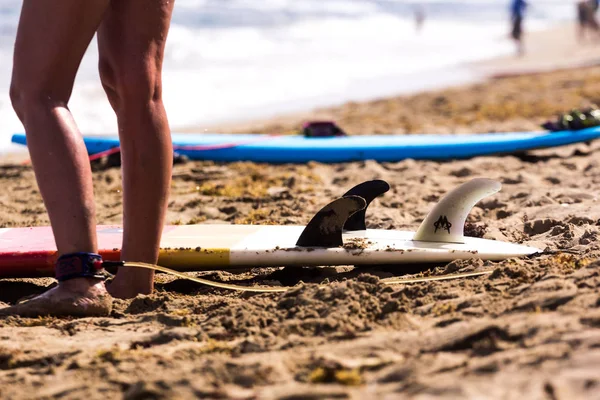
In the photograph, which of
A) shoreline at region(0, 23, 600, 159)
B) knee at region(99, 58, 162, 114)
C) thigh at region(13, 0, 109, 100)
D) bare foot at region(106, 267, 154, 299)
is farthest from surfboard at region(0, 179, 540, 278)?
shoreline at region(0, 23, 600, 159)

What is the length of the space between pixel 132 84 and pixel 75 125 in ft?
0.67

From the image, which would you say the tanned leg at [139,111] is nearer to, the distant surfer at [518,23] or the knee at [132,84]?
the knee at [132,84]

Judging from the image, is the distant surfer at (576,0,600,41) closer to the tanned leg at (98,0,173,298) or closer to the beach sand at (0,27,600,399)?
the beach sand at (0,27,600,399)

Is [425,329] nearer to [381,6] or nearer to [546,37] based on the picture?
[546,37]

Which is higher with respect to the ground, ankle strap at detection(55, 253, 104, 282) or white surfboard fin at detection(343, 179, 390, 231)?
white surfboard fin at detection(343, 179, 390, 231)

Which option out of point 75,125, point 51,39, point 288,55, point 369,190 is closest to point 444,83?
point 288,55

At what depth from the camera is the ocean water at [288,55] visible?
368 inches

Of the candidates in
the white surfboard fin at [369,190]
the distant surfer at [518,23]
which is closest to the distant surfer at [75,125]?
the white surfboard fin at [369,190]

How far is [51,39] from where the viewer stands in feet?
7.35

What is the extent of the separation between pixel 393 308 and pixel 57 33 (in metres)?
1.20

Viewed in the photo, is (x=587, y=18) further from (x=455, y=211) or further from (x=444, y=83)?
(x=455, y=211)

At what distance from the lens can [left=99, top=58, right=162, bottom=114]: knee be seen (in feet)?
7.82

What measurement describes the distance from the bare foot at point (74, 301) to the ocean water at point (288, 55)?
4896 millimetres

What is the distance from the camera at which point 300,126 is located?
7582mm
